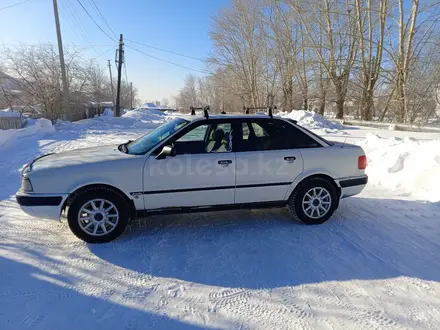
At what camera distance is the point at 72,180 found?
331 centimetres

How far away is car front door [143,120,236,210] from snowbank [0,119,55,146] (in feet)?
31.4

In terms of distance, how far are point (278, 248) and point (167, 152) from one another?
182 centimetres

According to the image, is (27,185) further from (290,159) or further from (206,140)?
(290,159)

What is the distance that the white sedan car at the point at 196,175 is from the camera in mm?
3346

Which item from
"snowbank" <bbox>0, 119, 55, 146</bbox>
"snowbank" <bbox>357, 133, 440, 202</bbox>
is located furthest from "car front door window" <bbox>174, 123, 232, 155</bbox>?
"snowbank" <bbox>0, 119, 55, 146</bbox>

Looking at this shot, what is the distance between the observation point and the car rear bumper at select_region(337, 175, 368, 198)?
13.4 ft

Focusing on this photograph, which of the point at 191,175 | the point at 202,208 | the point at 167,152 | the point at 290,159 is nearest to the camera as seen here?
the point at 167,152

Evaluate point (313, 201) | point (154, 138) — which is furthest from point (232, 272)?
point (154, 138)

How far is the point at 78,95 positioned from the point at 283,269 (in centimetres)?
2590

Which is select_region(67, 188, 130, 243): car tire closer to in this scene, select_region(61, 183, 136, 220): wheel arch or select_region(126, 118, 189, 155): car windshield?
select_region(61, 183, 136, 220): wheel arch

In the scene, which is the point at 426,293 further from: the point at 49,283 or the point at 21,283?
the point at 21,283

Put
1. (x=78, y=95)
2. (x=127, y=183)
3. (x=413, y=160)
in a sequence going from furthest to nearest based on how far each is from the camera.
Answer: (x=78, y=95)
(x=413, y=160)
(x=127, y=183)

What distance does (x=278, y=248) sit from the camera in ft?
11.0

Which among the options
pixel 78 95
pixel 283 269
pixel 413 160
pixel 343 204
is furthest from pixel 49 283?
pixel 78 95
